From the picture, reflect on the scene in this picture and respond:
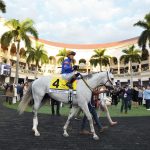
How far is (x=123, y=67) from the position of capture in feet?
288

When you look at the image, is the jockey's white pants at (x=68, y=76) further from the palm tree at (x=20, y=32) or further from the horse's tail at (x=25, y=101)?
the palm tree at (x=20, y=32)

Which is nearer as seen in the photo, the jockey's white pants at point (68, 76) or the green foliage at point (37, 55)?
the jockey's white pants at point (68, 76)

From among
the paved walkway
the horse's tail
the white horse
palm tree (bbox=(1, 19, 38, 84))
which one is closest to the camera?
the paved walkway

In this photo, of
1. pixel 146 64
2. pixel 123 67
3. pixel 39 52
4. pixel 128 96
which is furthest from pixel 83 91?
pixel 123 67

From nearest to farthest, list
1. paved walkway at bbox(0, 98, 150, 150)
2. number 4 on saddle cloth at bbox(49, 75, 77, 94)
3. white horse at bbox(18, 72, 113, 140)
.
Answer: paved walkway at bbox(0, 98, 150, 150)
white horse at bbox(18, 72, 113, 140)
number 4 on saddle cloth at bbox(49, 75, 77, 94)

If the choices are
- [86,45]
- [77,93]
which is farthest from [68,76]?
[86,45]

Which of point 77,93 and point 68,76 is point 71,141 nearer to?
point 77,93

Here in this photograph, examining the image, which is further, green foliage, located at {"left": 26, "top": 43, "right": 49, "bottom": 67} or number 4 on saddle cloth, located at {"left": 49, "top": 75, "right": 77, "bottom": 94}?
green foliage, located at {"left": 26, "top": 43, "right": 49, "bottom": 67}

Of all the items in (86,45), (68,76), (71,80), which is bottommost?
(71,80)

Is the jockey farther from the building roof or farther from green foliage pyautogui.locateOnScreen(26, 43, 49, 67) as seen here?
the building roof

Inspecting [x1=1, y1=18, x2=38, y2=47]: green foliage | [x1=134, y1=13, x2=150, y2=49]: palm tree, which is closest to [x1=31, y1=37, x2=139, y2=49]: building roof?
[x1=134, y1=13, x2=150, y2=49]: palm tree

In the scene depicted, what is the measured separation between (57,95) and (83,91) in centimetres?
81

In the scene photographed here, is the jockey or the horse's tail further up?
the jockey

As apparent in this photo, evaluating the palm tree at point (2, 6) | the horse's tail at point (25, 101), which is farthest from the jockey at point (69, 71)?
the palm tree at point (2, 6)
